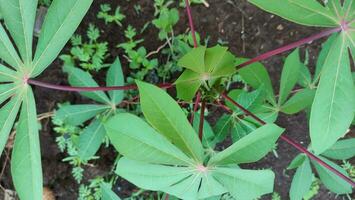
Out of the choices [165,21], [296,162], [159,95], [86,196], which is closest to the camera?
[159,95]

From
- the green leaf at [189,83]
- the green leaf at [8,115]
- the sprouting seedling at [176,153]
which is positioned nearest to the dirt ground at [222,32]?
the green leaf at [189,83]

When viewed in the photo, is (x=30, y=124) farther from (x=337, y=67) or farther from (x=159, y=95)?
(x=337, y=67)

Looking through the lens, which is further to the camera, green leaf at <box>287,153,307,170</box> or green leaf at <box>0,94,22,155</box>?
green leaf at <box>287,153,307,170</box>

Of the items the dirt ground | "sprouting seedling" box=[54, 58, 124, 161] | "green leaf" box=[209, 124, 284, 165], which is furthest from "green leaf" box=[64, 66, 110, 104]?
"green leaf" box=[209, 124, 284, 165]

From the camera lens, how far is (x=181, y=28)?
1.78 meters

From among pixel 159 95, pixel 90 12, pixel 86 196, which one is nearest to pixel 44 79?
pixel 90 12

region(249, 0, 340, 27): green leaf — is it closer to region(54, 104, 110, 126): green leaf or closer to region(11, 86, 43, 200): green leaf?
region(11, 86, 43, 200): green leaf

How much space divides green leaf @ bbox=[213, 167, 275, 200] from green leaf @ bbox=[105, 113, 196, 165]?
0.46 feet

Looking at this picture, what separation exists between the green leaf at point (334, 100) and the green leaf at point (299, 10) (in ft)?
0.24

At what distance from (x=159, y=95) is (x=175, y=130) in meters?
0.08

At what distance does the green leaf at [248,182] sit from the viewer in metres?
0.93

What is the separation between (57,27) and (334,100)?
2.11 ft

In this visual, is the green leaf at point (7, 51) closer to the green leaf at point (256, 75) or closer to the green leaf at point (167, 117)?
the green leaf at point (167, 117)

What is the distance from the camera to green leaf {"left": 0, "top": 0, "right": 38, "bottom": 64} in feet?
3.32
